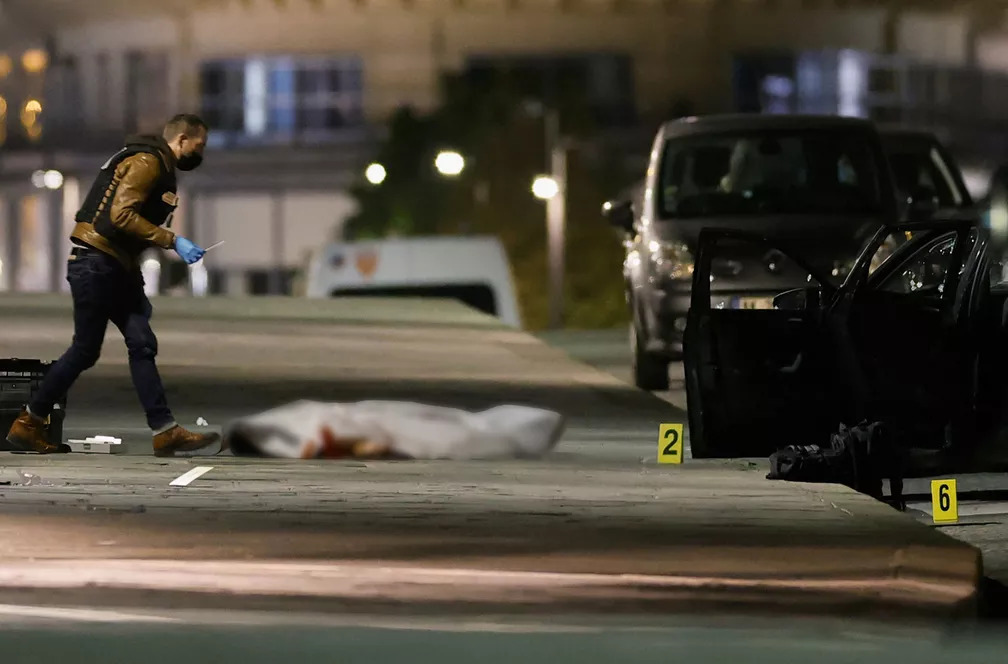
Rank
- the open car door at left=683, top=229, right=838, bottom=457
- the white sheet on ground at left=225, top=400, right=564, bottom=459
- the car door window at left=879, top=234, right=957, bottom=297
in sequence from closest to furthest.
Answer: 1. the open car door at left=683, top=229, right=838, bottom=457
2. the car door window at left=879, top=234, right=957, bottom=297
3. the white sheet on ground at left=225, top=400, right=564, bottom=459

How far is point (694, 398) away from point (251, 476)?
2.05 m

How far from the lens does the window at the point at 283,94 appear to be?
84.6m

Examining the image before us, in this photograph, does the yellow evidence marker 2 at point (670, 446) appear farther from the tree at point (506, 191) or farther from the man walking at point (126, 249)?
the tree at point (506, 191)

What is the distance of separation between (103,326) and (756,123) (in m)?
7.56

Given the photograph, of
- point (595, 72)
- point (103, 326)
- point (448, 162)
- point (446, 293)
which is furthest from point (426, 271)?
point (595, 72)

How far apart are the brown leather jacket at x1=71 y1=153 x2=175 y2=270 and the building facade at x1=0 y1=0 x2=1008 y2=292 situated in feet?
223

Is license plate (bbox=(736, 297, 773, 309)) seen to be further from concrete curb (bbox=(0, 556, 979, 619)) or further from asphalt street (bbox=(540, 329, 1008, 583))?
concrete curb (bbox=(0, 556, 979, 619))

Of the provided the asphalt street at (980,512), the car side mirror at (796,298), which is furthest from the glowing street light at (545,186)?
the car side mirror at (796,298)

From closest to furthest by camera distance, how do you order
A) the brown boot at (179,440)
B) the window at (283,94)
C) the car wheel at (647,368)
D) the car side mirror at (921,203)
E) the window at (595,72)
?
the brown boot at (179,440), the car wheel at (647,368), the car side mirror at (921,203), the window at (595,72), the window at (283,94)

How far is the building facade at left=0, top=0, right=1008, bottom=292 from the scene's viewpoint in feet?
270

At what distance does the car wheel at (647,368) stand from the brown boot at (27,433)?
22.7ft

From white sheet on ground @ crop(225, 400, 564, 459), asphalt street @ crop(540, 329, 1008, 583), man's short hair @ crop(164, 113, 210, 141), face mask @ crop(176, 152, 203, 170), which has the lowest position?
asphalt street @ crop(540, 329, 1008, 583)

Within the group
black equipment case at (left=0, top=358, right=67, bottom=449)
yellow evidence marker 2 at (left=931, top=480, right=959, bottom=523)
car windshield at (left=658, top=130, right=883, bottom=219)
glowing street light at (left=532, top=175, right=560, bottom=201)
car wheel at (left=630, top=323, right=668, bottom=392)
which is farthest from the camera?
glowing street light at (left=532, top=175, right=560, bottom=201)

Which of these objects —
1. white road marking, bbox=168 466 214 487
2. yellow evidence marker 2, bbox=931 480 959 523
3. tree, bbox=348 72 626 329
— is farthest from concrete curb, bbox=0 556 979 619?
tree, bbox=348 72 626 329
